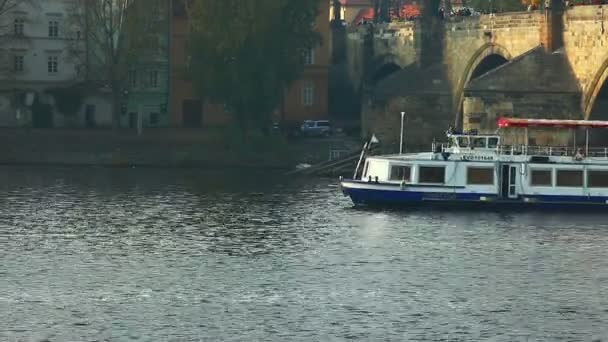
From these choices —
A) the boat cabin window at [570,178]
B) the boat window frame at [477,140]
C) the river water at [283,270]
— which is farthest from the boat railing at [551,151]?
the river water at [283,270]

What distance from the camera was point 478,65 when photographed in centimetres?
9438

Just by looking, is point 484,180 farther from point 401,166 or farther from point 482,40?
point 482,40

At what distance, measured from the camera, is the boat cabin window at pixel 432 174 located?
70125mm

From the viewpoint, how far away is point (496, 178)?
7044 centimetres

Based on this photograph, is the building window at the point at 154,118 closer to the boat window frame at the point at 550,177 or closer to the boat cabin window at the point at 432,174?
the boat cabin window at the point at 432,174

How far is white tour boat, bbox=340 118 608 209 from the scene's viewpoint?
70.1 m

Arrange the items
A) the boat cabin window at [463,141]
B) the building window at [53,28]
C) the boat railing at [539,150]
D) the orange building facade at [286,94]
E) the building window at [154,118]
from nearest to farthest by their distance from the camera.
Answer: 1. the boat railing at [539,150]
2. the boat cabin window at [463,141]
3. the building window at [53,28]
4. the orange building facade at [286,94]
5. the building window at [154,118]

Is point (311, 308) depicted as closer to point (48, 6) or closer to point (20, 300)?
point (20, 300)

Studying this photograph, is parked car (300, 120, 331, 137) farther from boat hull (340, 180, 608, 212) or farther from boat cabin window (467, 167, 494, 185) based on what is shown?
boat cabin window (467, 167, 494, 185)

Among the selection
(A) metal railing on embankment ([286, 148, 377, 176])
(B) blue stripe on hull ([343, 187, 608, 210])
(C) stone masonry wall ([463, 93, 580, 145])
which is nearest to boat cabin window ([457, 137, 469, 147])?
(B) blue stripe on hull ([343, 187, 608, 210])

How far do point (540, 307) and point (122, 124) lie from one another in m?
60.8

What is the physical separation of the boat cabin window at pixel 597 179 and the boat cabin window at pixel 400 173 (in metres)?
8.12

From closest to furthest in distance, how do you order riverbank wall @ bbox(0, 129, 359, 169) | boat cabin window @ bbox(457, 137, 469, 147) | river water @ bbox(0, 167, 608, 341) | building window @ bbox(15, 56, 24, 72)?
1. river water @ bbox(0, 167, 608, 341)
2. boat cabin window @ bbox(457, 137, 469, 147)
3. riverbank wall @ bbox(0, 129, 359, 169)
4. building window @ bbox(15, 56, 24, 72)

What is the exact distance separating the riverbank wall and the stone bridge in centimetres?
500
